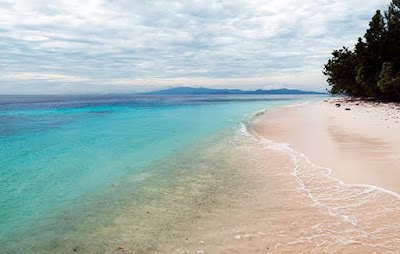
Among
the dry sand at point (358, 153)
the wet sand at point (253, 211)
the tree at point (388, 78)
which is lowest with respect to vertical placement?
the wet sand at point (253, 211)

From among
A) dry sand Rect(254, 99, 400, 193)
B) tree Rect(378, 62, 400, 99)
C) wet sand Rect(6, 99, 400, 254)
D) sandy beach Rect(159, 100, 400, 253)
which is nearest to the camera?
sandy beach Rect(159, 100, 400, 253)

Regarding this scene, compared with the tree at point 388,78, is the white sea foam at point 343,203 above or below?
below

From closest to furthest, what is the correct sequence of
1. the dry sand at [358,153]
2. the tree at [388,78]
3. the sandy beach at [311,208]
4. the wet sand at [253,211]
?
1. the sandy beach at [311,208]
2. the wet sand at [253,211]
3. the dry sand at [358,153]
4. the tree at [388,78]

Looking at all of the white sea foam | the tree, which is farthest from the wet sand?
the tree

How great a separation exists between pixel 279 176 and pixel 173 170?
467cm

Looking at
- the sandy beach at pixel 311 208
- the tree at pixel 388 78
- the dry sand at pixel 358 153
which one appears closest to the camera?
the sandy beach at pixel 311 208

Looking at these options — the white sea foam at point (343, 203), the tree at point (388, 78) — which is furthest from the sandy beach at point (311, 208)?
the tree at point (388, 78)

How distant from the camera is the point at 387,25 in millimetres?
46531

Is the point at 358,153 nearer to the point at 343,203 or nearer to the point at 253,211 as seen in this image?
the point at 343,203

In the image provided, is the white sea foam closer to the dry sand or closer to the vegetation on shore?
the dry sand

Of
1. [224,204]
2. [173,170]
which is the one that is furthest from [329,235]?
[173,170]

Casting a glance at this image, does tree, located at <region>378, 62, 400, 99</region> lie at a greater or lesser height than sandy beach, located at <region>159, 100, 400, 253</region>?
greater

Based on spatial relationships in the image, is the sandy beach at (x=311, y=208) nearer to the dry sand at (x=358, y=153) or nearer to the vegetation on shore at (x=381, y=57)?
the dry sand at (x=358, y=153)

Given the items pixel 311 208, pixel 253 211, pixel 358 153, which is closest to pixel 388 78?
pixel 358 153
